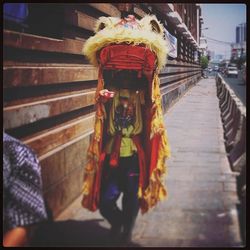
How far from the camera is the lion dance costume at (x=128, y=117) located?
3.32m

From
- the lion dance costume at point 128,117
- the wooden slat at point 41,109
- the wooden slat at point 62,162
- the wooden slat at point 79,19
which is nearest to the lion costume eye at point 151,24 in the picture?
the lion dance costume at point 128,117

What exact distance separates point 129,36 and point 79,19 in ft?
5.81

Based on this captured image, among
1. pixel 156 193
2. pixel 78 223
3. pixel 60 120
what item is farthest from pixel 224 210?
pixel 60 120

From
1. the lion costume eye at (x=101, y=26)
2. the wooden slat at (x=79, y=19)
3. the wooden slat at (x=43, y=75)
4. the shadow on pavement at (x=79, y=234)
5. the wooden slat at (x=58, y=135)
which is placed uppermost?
the wooden slat at (x=79, y=19)

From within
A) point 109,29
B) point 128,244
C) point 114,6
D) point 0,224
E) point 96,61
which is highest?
point 114,6

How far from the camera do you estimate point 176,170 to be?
5844 mm

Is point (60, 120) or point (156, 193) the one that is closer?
point (156, 193)

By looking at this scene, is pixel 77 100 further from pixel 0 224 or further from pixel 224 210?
pixel 0 224

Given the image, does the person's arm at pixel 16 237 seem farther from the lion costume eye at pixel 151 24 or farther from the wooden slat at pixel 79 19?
the wooden slat at pixel 79 19

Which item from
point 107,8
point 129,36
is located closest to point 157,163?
point 129,36

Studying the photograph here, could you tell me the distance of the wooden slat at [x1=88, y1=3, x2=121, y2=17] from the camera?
531 cm

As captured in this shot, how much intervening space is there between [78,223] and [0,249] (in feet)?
4.83

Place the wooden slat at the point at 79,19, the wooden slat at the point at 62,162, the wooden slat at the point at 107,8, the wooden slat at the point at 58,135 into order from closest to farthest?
1. the wooden slat at the point at 58,135
2. the wooden slat at the point at 62,162
3. the wooden slat at the point at 79,19
4. the wooden slat at the point at 107,8

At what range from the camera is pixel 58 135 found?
417 centimetres
